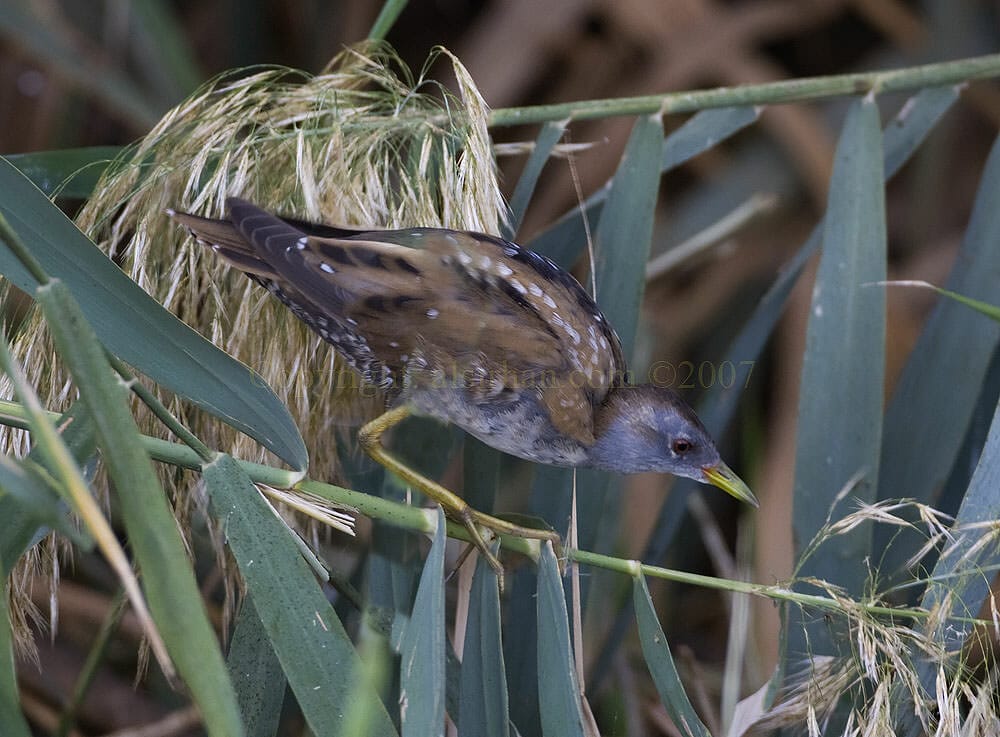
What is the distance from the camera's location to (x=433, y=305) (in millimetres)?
1606

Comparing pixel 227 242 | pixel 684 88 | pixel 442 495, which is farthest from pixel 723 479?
pixel 684 88

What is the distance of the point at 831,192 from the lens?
1796 millimetres

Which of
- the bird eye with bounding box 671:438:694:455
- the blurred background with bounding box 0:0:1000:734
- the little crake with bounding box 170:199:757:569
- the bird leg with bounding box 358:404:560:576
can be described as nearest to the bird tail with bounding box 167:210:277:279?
the little crake with bounding box 170:199:757:569

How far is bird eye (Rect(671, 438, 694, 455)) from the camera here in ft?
5.65

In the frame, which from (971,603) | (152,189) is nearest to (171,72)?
(152,189)

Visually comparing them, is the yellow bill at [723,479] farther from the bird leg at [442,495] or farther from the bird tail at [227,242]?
the bird tail at [227,242]

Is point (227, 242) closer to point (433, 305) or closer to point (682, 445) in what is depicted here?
point (433, 305)

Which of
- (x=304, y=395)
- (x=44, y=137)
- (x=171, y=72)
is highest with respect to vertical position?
(x=171, y=72)

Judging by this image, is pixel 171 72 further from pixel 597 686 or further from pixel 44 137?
pixel 597 686

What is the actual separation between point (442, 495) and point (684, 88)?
1864 millimetres

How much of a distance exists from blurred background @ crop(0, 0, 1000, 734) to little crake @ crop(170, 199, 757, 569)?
3.63ft

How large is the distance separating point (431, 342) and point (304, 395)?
218 millimetres

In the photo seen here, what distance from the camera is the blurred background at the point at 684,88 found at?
9.32 feet

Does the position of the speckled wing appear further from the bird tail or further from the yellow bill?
the yellow bill
